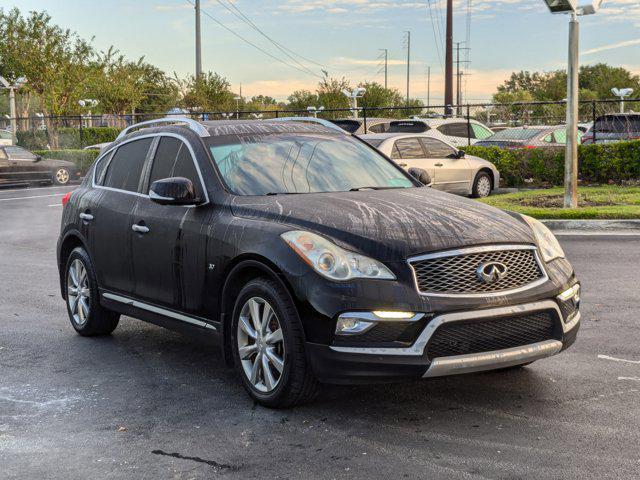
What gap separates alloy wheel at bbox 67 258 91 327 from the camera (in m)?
7.73

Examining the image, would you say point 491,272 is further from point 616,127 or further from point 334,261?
point 616,127

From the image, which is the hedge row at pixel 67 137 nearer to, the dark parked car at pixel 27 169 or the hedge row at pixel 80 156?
the hedge row at pixel 80 156

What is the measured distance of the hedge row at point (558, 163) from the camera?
20.4m

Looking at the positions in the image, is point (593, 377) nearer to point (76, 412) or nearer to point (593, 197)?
point (76, 412)

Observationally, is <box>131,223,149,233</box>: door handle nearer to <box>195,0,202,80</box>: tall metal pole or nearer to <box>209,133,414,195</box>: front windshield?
<box>209,133,414,195</box>: front windshield

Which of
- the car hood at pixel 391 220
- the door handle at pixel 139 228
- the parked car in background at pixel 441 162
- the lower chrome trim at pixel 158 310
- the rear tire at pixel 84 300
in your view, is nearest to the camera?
the car hood at pixel 391 220

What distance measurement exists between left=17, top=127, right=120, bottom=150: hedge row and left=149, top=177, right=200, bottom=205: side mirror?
37.8 meters

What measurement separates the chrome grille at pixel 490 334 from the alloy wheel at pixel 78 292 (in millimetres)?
3648

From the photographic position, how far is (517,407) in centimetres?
544

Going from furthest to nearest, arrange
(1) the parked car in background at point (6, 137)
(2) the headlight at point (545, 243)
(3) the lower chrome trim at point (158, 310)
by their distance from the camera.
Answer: (1) the parked car in background at point (6, 137) < (3) the lower chrome trim at point (158, 310) < (2) the headlight at point (545, 243)

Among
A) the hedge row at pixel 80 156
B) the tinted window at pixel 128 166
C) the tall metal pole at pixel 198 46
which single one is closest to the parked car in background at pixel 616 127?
the hedge row at pixel 80 156

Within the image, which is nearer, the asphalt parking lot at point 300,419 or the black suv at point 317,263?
the asphalt parking lot at point 300,419

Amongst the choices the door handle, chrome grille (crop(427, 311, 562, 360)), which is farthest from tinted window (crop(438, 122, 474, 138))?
chrome grille (crop(427, 311, 562, 360))

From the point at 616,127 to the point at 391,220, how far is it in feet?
67.9
